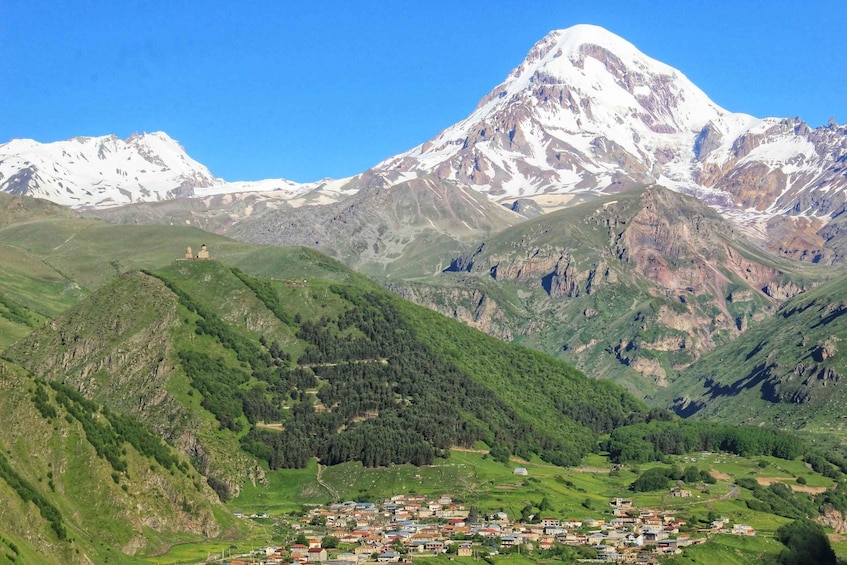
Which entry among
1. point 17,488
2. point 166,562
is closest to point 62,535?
point 17,488

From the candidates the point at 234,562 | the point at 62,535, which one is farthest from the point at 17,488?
the point at 234,562

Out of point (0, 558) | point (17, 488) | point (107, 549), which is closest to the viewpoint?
point (0, 558)

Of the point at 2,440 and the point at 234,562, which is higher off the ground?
the point at 2,440

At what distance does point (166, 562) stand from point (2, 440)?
3062cm

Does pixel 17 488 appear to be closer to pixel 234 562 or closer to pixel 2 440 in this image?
pixel 2 440

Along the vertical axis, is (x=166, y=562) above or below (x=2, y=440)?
below

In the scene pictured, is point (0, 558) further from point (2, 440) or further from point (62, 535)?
point (2, 440)

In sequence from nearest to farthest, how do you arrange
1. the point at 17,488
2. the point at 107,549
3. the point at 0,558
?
the point at 0,558 → the point at 17,488 → the point at 107,549

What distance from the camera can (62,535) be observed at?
17888 cm

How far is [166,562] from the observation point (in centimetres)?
19762

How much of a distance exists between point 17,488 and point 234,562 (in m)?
36.6

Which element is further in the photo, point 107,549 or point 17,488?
point 107,549

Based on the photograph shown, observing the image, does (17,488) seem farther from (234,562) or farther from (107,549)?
(234,562)

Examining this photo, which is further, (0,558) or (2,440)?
(2,440)
